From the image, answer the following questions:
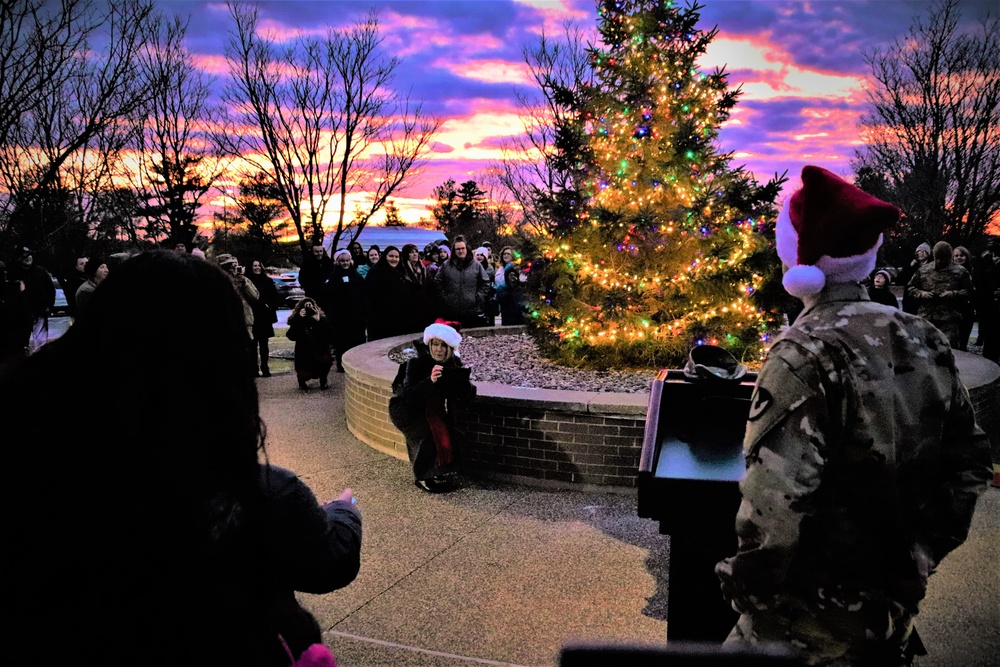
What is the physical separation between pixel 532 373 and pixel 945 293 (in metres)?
6.62

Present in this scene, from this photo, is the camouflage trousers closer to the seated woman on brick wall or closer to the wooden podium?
the wooden podium

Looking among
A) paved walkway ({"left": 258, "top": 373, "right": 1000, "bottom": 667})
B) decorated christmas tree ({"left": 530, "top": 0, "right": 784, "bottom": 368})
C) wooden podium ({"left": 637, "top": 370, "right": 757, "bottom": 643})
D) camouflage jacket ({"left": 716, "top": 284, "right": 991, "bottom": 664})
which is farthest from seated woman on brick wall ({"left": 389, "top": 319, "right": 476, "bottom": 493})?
camouflage jacket ({"left": 716, "top": 284, "right": 991, "bottom": 664})

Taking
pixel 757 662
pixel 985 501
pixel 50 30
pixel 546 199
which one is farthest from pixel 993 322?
pixel 50 30

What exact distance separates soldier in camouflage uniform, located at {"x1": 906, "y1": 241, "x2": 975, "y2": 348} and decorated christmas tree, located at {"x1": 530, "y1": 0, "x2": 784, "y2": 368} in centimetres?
432

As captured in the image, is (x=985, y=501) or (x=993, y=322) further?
(x=993, y=322)

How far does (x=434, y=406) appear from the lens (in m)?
5.55

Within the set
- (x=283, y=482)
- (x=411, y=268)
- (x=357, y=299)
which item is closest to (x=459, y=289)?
(x=411, y=268)

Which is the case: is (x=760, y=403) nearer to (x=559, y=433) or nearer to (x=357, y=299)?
(x=559, y=433)

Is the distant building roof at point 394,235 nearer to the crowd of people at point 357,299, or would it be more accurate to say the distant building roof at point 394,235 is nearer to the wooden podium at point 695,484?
the crowd of people at point 357,299

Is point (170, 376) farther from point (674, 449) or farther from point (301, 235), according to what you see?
point (301, 235)

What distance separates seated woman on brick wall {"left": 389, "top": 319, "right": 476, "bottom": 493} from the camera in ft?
18.0

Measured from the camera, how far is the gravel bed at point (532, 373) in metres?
6.98

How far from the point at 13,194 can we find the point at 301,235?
9200 mm

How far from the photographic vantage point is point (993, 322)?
10.8 metres
